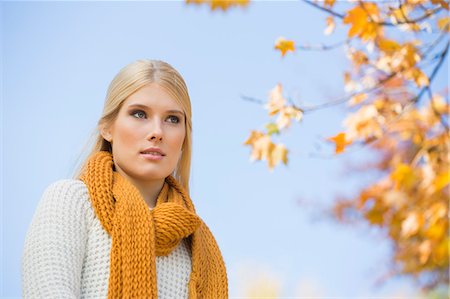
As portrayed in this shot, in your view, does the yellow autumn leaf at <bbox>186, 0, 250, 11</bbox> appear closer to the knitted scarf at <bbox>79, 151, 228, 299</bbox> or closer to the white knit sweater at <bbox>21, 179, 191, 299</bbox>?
the knitted scarf at <bbox>79, 151, 228, 299</bbox>

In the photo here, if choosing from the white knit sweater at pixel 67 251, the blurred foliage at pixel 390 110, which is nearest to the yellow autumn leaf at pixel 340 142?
the blurred foliage at pixel 390 110

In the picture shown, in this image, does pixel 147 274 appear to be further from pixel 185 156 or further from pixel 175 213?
pixel 185 156

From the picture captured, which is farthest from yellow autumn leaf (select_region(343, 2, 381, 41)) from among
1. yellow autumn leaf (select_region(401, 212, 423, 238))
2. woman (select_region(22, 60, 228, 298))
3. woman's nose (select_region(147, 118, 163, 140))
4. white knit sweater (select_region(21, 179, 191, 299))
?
white knit sweater (select_region(21, 179, 191, 299))

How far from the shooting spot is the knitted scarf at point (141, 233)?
A: 1428mm

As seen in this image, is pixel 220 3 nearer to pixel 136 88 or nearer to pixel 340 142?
pixel 340 142

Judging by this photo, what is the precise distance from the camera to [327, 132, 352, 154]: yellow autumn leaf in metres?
2.75

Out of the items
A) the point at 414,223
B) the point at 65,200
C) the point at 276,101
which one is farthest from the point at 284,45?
the point at 65,200

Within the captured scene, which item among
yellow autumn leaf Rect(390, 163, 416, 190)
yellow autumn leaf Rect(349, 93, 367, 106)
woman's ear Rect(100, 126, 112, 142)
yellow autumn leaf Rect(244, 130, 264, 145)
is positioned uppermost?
yellow autumn leaf Rect(349, 93, 367, 106)

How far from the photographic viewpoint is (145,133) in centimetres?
155

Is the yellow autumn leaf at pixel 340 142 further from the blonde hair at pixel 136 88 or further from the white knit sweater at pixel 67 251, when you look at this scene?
the white knit sweater at pixel 67 251

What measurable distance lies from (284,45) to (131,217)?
1445 mm

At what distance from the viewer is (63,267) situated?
1.38 metres

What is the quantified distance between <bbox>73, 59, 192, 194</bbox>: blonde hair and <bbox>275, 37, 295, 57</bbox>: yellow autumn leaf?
1119mm

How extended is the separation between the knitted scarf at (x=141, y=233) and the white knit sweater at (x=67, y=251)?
3 centimetres
